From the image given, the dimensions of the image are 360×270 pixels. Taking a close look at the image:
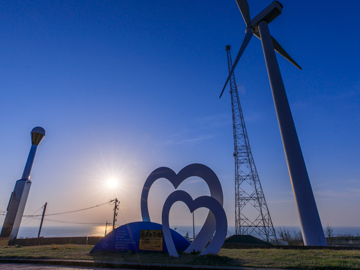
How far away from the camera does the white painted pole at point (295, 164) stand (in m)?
18.3

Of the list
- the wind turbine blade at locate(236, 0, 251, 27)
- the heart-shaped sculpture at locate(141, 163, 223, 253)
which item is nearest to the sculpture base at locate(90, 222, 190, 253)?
the heart-shaped sculpture at locate(141, 163, 223, 253)

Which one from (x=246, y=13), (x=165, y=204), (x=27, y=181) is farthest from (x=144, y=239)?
(x=246, y=13)

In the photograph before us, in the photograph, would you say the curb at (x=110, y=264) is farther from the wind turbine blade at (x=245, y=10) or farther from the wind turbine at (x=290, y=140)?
the wind turbine blade at (x=245, y=10)

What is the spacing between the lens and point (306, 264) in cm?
1068

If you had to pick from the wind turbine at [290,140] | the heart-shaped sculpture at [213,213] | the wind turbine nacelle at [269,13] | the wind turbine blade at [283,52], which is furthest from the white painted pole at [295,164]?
the heart-shaped sculpture at [213,213]

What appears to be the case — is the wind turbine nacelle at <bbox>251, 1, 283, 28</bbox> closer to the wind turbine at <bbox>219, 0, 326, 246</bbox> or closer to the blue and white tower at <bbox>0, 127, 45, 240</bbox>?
the wind turbine at <bbox>219, 0, 326, 246</bbox>

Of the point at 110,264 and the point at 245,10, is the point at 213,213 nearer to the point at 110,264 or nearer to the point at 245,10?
the point at 110,264

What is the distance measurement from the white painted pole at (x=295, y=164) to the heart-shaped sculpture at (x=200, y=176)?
850cm

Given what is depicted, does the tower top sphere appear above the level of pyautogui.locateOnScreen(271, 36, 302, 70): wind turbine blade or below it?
below

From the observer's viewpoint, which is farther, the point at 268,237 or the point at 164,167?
the point at 268,237

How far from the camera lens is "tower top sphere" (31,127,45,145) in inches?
1485

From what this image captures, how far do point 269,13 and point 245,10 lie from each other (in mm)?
4062

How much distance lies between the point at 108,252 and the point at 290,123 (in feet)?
71.1

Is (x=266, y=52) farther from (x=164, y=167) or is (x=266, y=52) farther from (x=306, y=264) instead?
(x=306, y=264)
